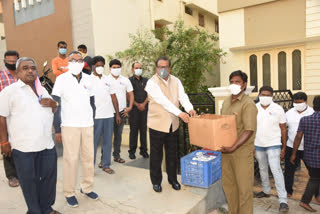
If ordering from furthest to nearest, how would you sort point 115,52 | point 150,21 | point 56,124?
point 150,21 → point 115,52 → point 56,124

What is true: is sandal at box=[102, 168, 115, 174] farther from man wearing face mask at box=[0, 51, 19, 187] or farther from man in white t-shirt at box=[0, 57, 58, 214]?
man in white t-shirt at box=[0, 57, 58, 214]

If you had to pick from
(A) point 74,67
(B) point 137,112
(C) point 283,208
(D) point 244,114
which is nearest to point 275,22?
(B) point 137,112

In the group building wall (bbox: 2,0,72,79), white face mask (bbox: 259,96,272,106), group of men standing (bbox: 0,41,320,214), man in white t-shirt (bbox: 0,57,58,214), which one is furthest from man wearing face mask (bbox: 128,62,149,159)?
building wall (bbox: 2,0,72,79)

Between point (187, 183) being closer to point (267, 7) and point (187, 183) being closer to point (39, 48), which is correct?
point (267, 7)

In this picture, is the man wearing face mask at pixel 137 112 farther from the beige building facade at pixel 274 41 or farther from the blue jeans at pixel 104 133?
the beige building facade at pixel 274 41

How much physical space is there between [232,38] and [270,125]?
7.28 meters

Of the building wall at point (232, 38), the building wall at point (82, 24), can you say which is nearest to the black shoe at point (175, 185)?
the building wall at point (82, 24)

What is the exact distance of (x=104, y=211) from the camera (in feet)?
9.66

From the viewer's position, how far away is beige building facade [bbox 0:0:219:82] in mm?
9477

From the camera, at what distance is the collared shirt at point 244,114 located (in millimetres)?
2727

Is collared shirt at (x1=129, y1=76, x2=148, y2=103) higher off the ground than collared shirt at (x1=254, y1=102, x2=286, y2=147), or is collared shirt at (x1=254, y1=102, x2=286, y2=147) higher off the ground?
collared shirt at (x1=129, y1=76, x2=148, y2=103)

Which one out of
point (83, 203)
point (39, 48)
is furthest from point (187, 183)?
point (39, 48)

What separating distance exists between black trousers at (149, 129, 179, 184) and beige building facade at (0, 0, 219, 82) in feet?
22.9

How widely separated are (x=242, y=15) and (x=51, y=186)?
31.3 feet
